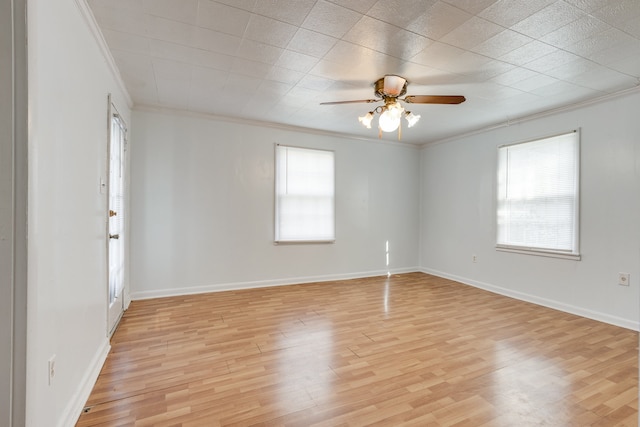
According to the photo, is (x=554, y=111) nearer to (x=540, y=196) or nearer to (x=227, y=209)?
(x=540, y=196)

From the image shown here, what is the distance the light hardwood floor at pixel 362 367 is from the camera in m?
1.77

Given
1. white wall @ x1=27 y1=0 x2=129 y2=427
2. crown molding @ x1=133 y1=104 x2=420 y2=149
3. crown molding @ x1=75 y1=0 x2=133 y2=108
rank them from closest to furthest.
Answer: white wall @ x1=27 y1=0 x2=129 y2=427
crown molding @ x1=75 y1=0 x2=133 y2=108
crown molding @ x1=133 y1=104 x2=420 y2=149

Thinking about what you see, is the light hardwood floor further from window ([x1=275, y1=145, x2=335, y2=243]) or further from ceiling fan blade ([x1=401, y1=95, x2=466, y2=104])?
ceiling fan blade ([x1=401, y1=95, x2=466, y2=104])

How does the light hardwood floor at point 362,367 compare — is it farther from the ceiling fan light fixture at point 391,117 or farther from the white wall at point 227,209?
the ceiling fan light fixture at point 391,117

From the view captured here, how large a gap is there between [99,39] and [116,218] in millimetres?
1634

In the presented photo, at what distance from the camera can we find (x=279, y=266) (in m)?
4.74

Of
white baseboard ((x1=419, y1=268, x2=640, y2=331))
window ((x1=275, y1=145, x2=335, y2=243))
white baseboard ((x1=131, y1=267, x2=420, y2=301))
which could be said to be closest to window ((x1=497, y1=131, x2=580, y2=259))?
white baseboard ((x1=419, y1=268, x2=640, y2=331))

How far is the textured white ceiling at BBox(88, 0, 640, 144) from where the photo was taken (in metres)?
1.94

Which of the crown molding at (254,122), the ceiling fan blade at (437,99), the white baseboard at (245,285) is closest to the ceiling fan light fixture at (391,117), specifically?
the ceiling fan blade at (437,99)

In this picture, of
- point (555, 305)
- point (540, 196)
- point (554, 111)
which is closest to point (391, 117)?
point (554, 111)

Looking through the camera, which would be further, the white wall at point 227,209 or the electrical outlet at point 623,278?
the white wall at point 227,209

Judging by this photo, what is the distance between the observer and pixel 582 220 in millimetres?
3537

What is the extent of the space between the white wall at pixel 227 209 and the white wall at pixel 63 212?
5.42ft

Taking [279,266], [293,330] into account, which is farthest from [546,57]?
[279,266]
